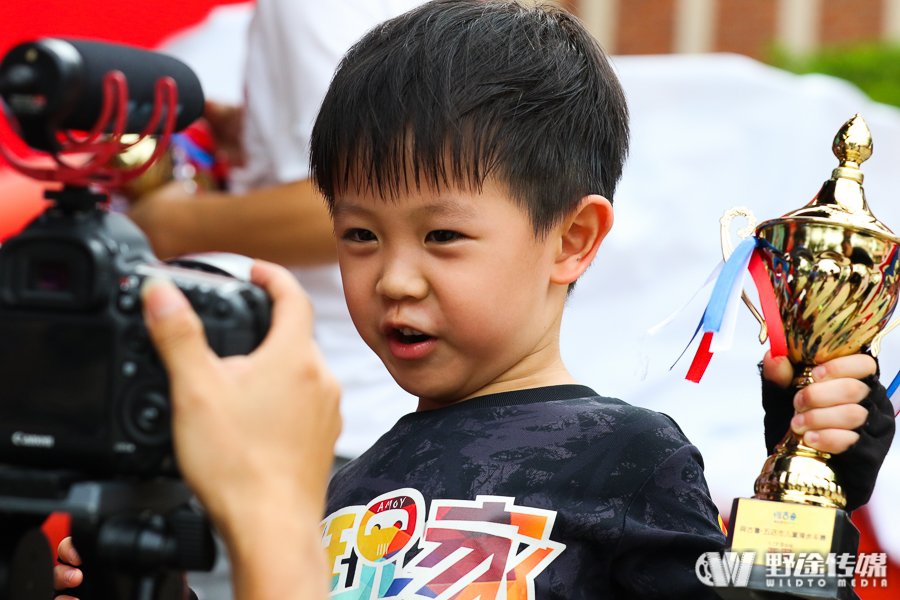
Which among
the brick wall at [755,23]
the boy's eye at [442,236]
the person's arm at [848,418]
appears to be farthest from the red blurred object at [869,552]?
the brick wall at [755,23]

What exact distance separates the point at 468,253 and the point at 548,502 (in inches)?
11.2

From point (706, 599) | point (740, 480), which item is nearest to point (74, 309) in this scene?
point (706, 599)

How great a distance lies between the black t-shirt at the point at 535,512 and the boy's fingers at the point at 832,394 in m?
0.15

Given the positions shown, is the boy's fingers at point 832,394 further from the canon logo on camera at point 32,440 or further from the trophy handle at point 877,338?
the canon logo on camera at point 32,440

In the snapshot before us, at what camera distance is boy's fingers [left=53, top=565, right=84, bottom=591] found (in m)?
0.96

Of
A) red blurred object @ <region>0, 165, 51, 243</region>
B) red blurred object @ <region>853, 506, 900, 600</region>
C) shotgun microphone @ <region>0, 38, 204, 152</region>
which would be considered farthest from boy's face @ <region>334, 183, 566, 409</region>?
red blurred object @ <region>0, 165, 51, 243</region>

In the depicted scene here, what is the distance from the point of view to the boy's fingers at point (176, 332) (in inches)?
26.5

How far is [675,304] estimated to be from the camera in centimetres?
262

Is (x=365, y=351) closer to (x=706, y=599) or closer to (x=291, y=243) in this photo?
(x=291, y=243)

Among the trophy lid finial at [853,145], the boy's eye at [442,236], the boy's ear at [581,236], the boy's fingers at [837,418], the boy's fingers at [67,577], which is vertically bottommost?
the boy's fingers at [67,577]

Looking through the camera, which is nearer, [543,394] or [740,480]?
[543,394]

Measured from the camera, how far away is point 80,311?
72 cm

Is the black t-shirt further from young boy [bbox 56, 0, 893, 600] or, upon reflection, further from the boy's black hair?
the boy's black hair

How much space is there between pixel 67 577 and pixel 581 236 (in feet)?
2.25
